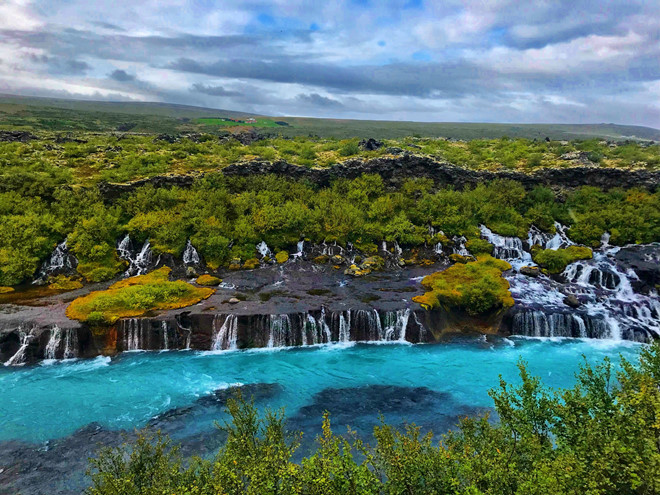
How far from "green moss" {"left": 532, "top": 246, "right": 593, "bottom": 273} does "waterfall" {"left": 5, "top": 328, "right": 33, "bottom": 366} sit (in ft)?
191

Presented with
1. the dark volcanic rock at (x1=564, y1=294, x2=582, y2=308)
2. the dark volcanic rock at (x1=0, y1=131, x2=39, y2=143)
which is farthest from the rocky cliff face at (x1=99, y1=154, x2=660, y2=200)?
the dark volcanic rock at (x1=0, y1=131, x2=39, y2=143)

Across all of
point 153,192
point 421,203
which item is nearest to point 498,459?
point 421,203

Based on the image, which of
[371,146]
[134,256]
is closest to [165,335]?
[134,256]

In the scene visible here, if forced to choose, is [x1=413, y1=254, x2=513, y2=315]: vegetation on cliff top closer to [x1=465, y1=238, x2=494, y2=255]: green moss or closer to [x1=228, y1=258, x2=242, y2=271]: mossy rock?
[x1=465, y1=238, x2=494, y2=255]: green moss

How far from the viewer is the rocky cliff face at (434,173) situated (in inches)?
2589

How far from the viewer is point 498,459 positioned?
13797 mm

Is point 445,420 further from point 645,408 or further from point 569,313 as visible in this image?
point 569,313

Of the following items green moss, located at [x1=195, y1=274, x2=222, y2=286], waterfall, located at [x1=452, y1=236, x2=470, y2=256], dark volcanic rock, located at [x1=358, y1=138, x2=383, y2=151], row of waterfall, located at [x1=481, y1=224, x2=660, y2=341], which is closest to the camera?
row of waterfall, located at [x1=481, y1=224, x2=660, y2=341]

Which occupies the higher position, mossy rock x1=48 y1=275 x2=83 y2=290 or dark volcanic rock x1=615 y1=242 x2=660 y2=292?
dark volcanic rock x1=615 y1=242 x2=660 y2=292

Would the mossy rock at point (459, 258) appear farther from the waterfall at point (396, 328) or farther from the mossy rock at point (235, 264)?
the mossy rock at point (235, 264)

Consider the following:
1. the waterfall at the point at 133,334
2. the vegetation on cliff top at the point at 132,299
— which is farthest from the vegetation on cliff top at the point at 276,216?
the waterfall at the point at 133,334

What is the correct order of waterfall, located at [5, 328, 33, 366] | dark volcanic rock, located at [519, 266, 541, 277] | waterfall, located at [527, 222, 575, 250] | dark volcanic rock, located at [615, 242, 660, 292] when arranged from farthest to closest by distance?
waterfall, located at [527, 222, 575, 250]
dark volcanic rock, located at [519, 266, 541, 277]
dark volcanic rock, located at [615, 242, 660, 292]
waterfall, located at [5, 328, 33, 366]

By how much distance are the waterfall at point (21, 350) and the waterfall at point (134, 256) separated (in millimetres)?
14529

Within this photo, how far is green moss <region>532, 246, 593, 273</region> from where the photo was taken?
50.4 meters
